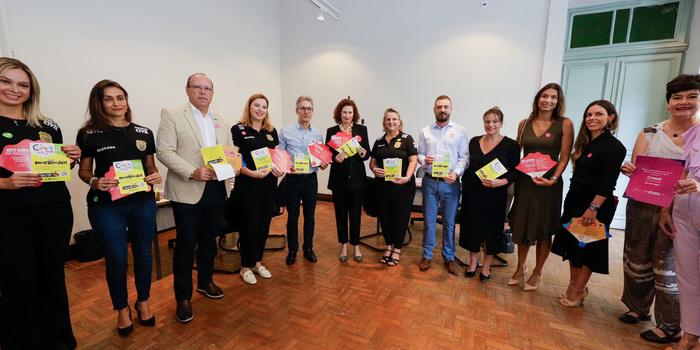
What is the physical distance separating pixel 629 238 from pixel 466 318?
136 centimetres

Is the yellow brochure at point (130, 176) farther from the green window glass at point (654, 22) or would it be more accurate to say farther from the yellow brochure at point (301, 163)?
the green window glass at point (654, 22)

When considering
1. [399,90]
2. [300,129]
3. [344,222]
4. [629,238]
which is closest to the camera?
[629,238]

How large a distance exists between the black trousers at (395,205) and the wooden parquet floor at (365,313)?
426 mm

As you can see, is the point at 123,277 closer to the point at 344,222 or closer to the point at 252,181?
the point at 252,181

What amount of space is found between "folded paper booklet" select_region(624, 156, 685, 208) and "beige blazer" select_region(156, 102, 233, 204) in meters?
3.01

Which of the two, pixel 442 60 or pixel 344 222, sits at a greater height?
pixel 442 60

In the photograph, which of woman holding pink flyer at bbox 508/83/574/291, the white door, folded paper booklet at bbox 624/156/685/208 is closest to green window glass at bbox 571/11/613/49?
the white door

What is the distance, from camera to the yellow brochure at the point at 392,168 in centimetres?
303

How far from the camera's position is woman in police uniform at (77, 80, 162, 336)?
6.21 ft

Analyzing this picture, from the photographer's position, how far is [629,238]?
7.65 feet

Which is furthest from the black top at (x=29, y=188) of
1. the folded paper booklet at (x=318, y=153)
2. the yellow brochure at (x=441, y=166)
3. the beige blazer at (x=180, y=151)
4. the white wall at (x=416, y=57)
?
the white wall at (x=416, y=57)

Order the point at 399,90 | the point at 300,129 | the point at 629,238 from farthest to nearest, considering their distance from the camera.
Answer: the point at 399,90 → the point at 300,129 → the point at 629,238

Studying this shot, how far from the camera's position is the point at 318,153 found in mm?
3035

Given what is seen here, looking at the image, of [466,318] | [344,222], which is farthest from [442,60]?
[466,318]
